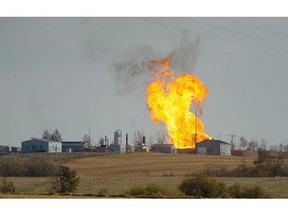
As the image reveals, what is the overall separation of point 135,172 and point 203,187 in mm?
4067

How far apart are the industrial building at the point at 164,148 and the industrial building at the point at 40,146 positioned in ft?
13.1

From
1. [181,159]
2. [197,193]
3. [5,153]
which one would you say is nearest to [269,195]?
[197,193]

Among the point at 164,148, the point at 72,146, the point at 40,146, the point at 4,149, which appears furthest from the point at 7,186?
the point at 164,148

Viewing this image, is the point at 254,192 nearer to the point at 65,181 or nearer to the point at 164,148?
the point at 164,148

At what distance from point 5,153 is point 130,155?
5.17m

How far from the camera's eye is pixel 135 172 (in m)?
32.5

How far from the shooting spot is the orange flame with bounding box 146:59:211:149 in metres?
30.2

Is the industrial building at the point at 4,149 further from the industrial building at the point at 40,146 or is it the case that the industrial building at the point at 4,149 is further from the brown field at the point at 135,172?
the brown field at the point at 135,172

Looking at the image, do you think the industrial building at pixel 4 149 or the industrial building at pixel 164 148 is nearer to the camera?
the industrial building at pixel 4 149

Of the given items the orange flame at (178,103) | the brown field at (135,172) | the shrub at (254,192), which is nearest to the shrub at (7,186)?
the brown field at (135,172)

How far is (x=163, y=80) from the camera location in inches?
1216

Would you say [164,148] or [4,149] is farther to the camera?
[164,148]

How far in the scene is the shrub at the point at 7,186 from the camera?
29.7m

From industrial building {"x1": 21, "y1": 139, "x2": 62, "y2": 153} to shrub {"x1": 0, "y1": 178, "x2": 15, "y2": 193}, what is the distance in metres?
1.64
